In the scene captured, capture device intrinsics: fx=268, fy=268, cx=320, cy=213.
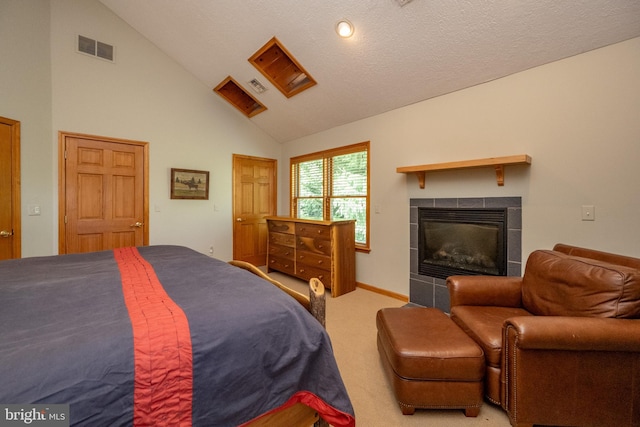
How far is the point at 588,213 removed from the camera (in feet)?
7.38

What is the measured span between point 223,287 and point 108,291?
0.52m

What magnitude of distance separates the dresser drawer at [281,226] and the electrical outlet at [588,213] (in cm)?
330

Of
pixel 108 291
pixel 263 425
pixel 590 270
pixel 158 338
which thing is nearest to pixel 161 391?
pixel 158 338

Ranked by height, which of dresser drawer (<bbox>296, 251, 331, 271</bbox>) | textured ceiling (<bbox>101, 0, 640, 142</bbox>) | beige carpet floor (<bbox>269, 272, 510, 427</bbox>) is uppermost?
textured ceiling (<bbox>101, 0, 640, 142</bbox>)

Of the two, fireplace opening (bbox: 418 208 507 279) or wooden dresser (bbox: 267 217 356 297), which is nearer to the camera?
fireplace opening (bbox: 418 208 507 279)

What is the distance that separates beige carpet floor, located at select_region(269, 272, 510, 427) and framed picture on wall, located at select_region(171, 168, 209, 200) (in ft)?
9.03

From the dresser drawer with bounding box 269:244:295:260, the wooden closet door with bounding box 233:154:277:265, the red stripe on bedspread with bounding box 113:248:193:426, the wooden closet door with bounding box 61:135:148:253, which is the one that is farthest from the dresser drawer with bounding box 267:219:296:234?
the red stripe on bedspread with bounding box 113:248:193:426

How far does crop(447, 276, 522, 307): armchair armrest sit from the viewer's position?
6.87ft

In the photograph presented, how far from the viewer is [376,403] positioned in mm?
1724

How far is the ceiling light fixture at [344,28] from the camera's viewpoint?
265cm

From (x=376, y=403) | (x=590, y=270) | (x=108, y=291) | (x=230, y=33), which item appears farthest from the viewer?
(x=230, y=33)

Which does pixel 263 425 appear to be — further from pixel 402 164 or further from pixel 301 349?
pixel 402 164

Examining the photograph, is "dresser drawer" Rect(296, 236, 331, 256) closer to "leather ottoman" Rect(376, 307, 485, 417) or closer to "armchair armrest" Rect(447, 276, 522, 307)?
"armchair armrest" Rect(447, 276, 522, 307)

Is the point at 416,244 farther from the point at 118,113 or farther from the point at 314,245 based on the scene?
the point at 118,113
